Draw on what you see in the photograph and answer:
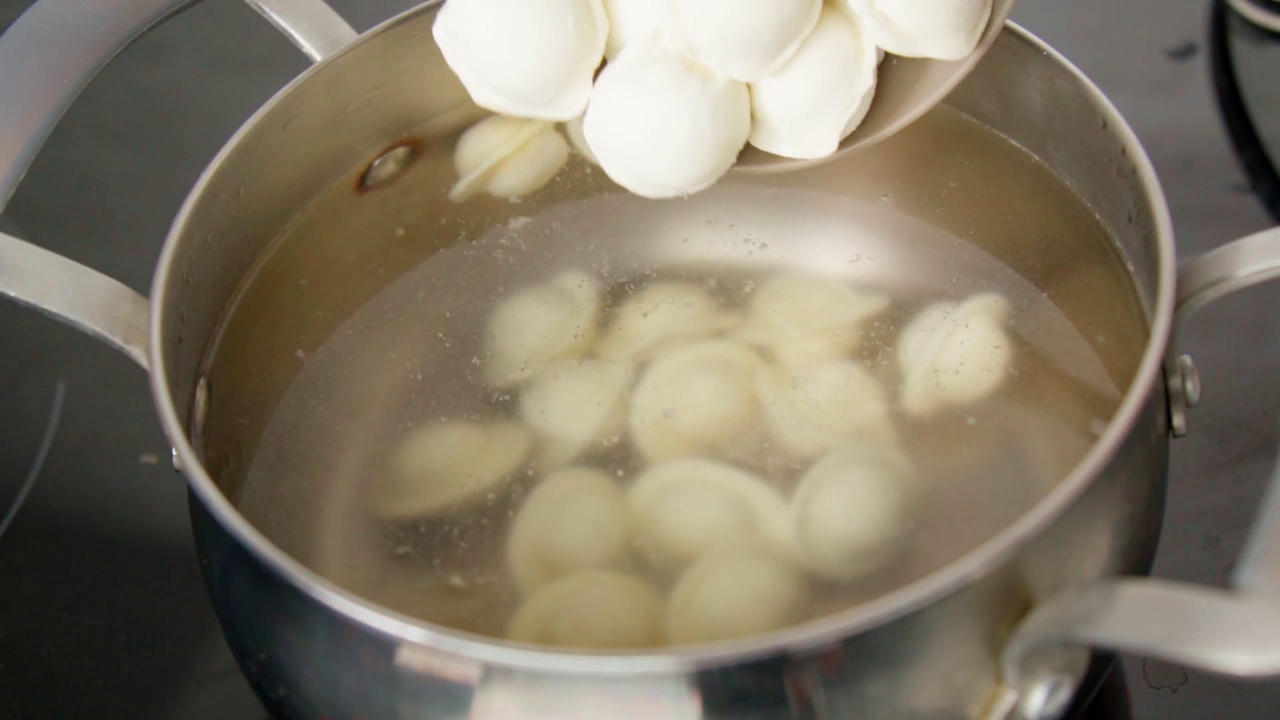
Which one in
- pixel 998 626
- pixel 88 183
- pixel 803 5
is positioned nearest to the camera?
pixel 998 626

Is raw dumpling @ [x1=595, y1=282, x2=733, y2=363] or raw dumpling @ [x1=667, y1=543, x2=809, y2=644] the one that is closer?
raw dumpling @ [x1=667, y1=543, x2=809, y2=644]

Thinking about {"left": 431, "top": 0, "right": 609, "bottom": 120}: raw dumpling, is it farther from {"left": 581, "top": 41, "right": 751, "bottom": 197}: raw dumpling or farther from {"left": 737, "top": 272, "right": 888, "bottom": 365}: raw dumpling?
{"left": 737, "top": 272, "right": 888, "bottom": 365}: raw dumpling

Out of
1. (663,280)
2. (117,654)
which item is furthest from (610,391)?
(117,654)

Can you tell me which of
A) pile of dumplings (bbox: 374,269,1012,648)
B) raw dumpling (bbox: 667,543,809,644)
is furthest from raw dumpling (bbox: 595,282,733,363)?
raw dumpling (bbox: 667,543,809,644)

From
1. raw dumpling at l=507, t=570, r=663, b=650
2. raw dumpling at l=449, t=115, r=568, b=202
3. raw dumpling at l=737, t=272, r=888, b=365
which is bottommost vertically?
raw dumpling at l=737, t=272, r=888, b=365

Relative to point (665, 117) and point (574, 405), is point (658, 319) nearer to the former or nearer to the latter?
point (574, 405)

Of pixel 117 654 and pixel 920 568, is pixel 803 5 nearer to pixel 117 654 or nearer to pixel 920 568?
pixel 920 568

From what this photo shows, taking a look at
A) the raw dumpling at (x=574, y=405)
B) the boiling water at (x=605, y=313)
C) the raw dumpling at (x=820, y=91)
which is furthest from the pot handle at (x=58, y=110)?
the raw dumpling at (x=820, y=91)

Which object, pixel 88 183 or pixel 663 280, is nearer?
pixel 663 280
